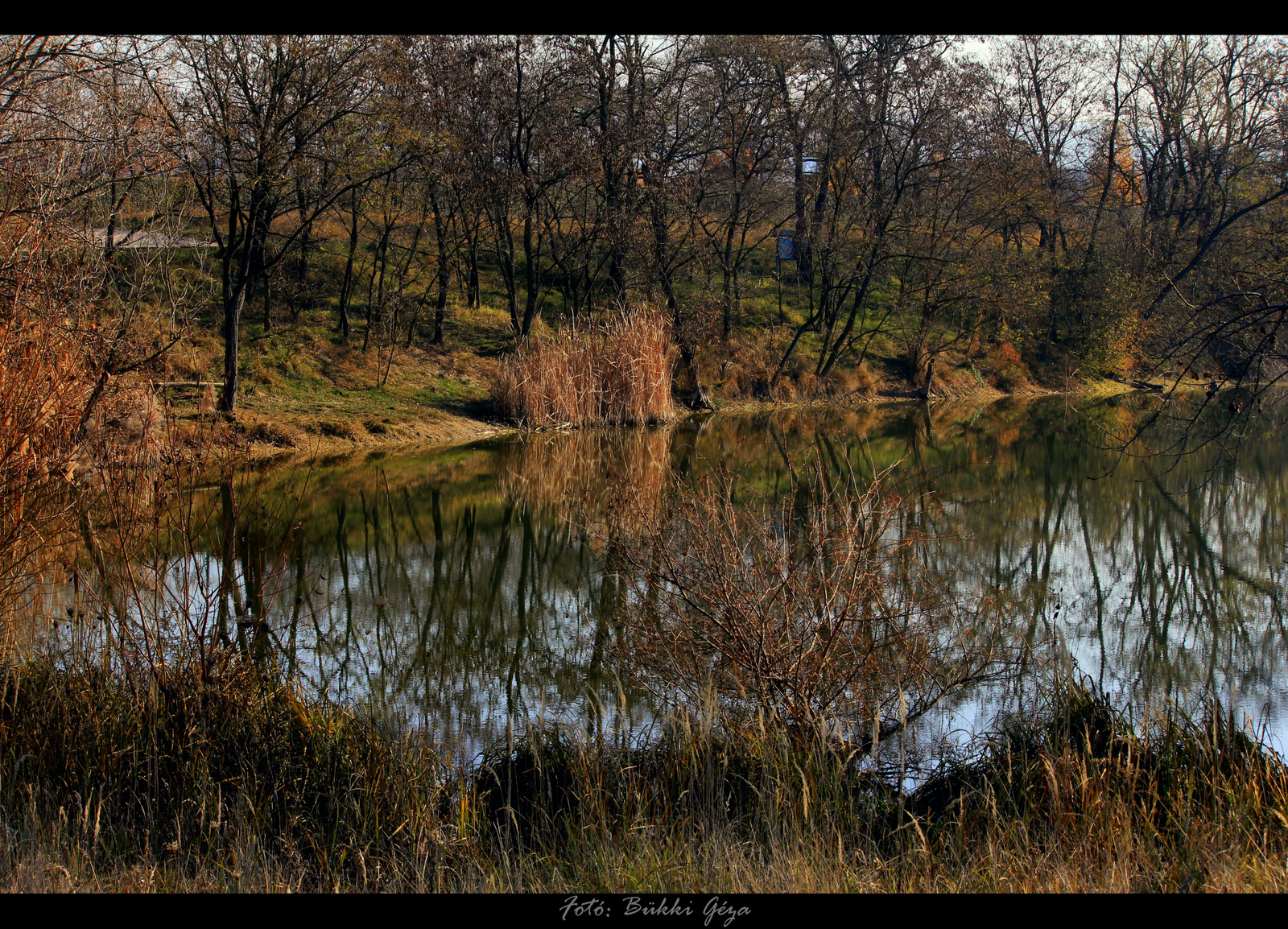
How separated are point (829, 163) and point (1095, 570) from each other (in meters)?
18.6

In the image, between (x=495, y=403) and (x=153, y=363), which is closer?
(x=153, y=363)

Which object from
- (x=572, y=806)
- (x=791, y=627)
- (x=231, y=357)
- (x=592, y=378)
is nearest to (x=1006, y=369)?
(x=592, y=378)

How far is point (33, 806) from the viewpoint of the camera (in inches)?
167

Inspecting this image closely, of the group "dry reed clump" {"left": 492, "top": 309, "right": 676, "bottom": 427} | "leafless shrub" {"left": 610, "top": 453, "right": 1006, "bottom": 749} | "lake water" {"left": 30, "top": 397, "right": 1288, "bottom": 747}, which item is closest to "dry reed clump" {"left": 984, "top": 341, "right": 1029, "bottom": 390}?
"lake water" {"left": 30, "top": 397, "right": 1288, "bottom": 747}

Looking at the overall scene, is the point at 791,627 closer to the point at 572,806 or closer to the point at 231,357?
the point at 572,806

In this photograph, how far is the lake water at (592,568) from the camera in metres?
6.77

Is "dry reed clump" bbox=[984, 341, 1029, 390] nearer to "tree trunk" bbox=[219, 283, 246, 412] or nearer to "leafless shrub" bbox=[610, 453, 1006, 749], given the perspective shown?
"tree trunk" bbox=[219, 283, 246, 412]

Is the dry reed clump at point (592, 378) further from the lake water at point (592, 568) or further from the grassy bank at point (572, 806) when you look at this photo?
the grassy bank at point (572, 806)

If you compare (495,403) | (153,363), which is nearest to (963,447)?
(495,403)

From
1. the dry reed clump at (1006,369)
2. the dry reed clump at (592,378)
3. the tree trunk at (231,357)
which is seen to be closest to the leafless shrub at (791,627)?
the tree trunk at (231,357)

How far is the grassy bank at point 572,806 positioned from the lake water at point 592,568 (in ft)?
1.91

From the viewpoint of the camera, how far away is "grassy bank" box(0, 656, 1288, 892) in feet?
13.0
